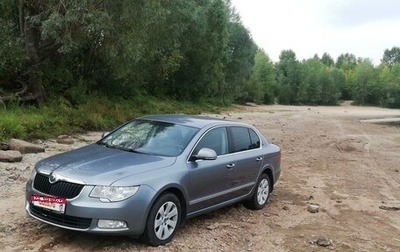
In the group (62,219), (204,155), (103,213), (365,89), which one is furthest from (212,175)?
(365,89)

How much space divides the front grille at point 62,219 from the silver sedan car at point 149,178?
0.4 inches

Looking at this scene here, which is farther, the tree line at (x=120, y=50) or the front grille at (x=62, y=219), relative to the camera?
the tree line at (x=120, y=50)

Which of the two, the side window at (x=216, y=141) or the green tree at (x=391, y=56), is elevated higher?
the green tree at (x=391, y=56)

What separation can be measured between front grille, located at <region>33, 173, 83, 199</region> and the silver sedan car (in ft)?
0.04

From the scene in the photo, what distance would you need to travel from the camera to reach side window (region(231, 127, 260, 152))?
735 centimetres

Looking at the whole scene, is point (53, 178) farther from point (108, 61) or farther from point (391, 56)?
point (391, 56)

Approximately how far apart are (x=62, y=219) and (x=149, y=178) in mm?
1093

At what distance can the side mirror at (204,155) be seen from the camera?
20.1ft

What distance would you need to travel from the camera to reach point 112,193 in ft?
16.9

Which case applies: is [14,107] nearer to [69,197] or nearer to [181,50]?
[69,197]

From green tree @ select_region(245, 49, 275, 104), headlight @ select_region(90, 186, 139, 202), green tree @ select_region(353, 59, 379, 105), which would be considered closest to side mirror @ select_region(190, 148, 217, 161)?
headlight @ select_region(90, 186, 139, 202)

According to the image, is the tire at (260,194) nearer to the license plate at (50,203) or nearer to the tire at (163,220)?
the tire at (163,220)

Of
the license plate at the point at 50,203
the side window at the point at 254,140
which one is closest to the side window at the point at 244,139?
the side window at the point at 254,140

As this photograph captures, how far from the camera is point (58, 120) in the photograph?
17609mm
